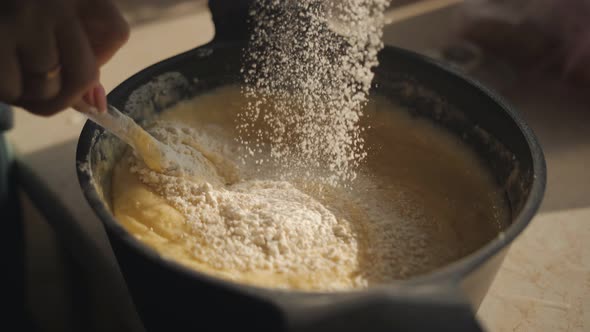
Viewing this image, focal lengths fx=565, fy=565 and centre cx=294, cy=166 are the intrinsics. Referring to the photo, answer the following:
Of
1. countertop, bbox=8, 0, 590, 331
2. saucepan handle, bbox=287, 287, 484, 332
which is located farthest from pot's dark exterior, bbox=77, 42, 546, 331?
countertop, bbox=8, 0, 590, 331

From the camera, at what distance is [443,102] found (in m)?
0.66

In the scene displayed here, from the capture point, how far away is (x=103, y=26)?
45cm

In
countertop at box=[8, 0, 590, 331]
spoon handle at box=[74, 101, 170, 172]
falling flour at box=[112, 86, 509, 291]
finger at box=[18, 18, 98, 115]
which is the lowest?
countertop at box=[8, 0, 590, 331]

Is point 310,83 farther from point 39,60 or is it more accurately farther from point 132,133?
point 39,60

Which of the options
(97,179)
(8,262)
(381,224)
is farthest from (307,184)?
(8,262)

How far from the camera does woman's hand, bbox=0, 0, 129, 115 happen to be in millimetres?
391

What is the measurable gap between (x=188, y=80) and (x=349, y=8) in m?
0.21

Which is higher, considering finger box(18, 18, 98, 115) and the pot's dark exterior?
finger box(18, 18, 98, 115)

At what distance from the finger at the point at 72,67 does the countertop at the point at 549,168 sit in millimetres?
250

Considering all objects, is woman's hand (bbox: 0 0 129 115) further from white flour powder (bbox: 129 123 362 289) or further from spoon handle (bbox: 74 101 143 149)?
white flour powder (bbox: 129 123 362 289)

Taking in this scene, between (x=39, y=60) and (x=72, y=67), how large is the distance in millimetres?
25

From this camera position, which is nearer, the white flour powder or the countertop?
the white flour powder

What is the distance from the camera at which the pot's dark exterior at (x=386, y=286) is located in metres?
0.34

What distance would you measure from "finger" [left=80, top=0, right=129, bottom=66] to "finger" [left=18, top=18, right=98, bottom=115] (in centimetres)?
3
